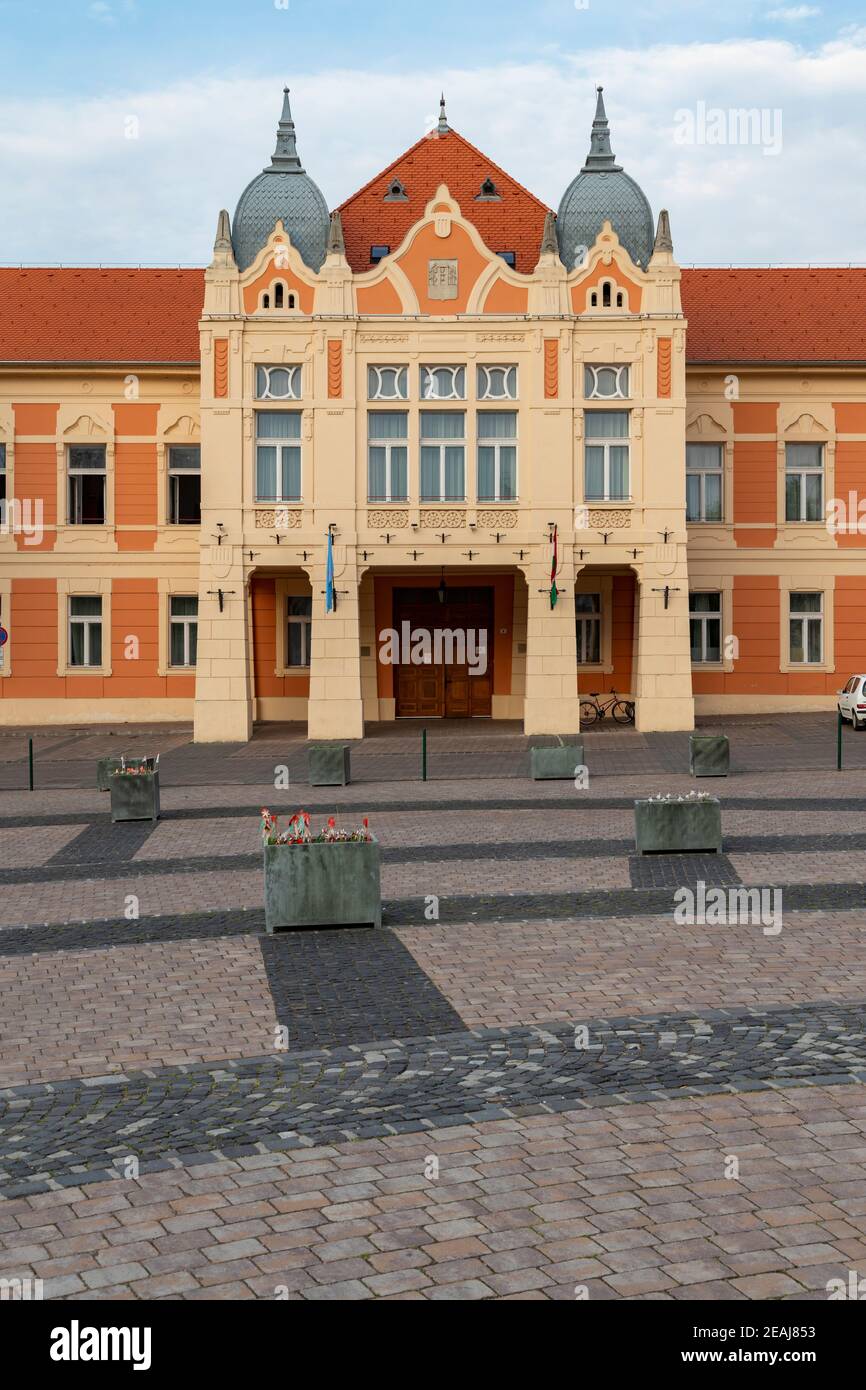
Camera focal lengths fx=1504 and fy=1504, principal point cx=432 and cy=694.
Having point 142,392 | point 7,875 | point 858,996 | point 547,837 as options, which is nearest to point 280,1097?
point 858,996

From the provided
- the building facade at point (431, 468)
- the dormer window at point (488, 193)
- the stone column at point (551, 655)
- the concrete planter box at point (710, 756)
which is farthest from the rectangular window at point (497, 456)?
the concrete planter box at point (710, 756)

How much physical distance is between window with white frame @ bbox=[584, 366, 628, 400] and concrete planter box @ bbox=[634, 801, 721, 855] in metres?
20.2

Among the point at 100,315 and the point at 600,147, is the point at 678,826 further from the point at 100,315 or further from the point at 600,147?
the point at 100,315

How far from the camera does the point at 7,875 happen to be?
607 inches

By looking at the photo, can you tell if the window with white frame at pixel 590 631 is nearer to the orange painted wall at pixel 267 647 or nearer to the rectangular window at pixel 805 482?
the rectangular window at pixel 805 482

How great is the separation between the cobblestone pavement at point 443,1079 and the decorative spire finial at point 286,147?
23.9 metres

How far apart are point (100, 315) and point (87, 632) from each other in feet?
27.7

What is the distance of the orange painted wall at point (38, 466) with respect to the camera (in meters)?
37.8

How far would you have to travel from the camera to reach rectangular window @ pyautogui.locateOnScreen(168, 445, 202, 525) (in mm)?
38094

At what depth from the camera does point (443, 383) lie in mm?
34125

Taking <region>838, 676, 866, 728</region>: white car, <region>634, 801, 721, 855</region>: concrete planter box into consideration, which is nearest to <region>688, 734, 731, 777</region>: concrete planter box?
<region>634, 801, 721, 855</region>: concrete planter box

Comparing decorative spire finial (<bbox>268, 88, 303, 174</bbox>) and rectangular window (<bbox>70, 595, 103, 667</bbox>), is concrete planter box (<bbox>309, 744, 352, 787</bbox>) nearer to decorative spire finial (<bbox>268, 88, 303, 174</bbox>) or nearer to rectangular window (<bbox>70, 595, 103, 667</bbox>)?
rectangular window (<bbox>70, 595, 103, 667</bbox>)

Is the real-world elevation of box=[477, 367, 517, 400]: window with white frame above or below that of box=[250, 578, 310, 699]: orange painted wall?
above
